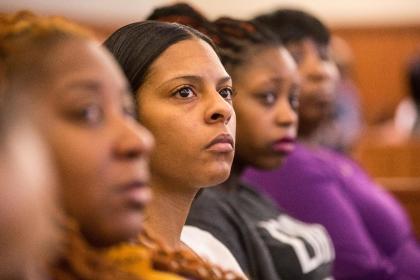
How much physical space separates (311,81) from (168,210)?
1.00m

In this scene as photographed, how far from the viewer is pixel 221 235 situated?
1.45 metres

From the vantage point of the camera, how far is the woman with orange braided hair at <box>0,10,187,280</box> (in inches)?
30.3

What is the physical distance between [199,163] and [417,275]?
1139 millimetres

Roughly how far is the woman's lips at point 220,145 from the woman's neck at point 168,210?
7cm

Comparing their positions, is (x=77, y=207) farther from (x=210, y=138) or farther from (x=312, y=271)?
(x=312, y=271)

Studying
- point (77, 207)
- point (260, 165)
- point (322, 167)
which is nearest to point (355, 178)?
point (322, 167)

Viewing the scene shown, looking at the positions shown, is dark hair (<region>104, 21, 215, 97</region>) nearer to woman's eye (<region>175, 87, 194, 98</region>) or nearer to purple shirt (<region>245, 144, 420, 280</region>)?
woman's eye (<region>175, 87, 194, 98</region>)

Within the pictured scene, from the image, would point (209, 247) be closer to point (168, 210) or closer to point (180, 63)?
point (168, 210)

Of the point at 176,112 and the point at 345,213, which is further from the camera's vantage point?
the point at 345,213

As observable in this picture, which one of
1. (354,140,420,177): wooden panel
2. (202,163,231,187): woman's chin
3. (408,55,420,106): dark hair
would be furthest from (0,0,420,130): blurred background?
(202,163,231,187): woman's chin

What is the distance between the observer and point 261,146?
1674 mm

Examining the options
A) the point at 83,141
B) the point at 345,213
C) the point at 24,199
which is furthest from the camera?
the point at 345,213

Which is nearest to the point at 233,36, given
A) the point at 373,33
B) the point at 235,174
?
the point at 235,174

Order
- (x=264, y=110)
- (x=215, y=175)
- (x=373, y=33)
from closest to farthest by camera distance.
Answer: (x=215, y=175) → (x=264, y=110) → (x=373, y=33)
